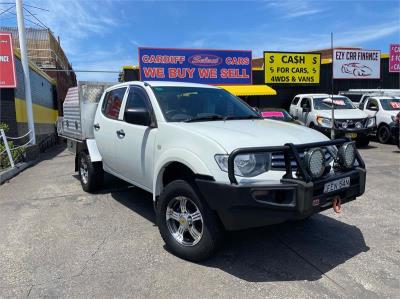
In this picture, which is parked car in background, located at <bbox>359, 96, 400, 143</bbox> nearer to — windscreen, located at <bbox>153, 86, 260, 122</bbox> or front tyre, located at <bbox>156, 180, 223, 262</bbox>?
windscreen, located at <bbox>153, 86, 260, 122</bbox>

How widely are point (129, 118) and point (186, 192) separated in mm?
1362

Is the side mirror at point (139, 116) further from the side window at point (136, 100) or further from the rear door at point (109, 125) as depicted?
the rear door at point (109, 125)

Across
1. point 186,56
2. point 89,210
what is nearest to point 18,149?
point 89,210

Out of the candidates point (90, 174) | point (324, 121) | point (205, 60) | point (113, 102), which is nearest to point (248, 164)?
point (113, 102)

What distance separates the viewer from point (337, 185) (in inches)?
157

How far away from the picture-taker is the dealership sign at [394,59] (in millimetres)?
24953

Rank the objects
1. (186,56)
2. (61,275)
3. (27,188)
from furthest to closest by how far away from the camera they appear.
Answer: (186,56)
(27,188)
(61,275)

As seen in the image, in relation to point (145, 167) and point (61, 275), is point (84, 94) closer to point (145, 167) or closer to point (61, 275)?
point (145, 167)

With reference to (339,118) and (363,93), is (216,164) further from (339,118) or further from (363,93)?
(363,93)

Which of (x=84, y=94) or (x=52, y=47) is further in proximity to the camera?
(x=52, y=47)

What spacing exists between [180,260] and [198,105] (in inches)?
76.4

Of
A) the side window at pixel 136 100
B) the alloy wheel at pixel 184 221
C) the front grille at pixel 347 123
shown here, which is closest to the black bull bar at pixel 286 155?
the alloy wheel at pixel 184 221

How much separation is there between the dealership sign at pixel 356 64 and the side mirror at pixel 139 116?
21906 mm

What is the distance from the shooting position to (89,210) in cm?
623
